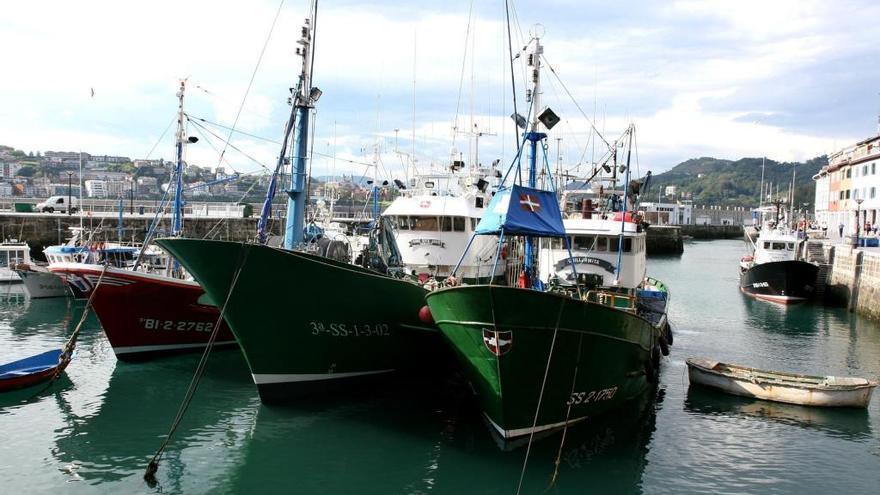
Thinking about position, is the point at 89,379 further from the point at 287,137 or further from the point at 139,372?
the point at 287,137

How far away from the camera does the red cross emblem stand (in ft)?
44.3

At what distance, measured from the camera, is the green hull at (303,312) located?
557 inches

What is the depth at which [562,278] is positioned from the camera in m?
17.7

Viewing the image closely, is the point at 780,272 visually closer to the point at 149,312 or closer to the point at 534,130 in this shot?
the point at 534,130

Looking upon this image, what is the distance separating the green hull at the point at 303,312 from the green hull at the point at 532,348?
2.84m

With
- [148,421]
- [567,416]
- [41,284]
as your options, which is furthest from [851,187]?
[41,284]

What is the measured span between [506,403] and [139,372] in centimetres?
1245

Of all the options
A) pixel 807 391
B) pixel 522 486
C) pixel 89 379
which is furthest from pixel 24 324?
pixel 807 391

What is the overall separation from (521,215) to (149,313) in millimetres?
12791

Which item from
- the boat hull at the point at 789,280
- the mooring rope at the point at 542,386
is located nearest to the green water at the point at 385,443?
the mooring rope at the point at 542,386

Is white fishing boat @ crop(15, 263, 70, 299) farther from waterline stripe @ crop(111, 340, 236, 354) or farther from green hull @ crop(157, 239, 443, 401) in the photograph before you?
green hull @ crop(157, 239, 443, 401)

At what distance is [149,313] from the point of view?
19.7m

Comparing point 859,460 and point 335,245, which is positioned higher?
point 335,245

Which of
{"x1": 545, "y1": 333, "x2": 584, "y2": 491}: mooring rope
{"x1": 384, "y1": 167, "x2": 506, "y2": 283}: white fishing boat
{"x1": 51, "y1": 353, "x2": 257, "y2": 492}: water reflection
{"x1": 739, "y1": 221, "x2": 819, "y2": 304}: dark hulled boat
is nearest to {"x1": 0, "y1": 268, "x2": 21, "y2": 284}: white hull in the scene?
{"x1": 51, "y1": 353, "x2": 257, "y2": 492}: water reflection
